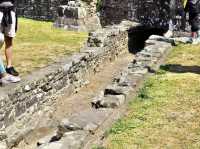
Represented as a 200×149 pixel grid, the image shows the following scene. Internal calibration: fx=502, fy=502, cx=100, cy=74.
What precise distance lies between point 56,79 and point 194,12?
5.09 m

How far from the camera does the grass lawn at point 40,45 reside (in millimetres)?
11358

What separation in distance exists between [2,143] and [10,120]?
40 cm

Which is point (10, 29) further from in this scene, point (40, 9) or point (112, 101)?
point (40, 9)

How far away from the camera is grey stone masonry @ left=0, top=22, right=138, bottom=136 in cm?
802

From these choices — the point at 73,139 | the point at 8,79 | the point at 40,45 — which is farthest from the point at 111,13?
the point at 73,139

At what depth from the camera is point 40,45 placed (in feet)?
45.8

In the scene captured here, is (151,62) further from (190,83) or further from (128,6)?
(128,6)

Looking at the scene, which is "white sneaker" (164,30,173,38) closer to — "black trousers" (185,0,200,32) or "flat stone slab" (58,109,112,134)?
"black trousers" (185,0,200,32)

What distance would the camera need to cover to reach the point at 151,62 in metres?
10.3

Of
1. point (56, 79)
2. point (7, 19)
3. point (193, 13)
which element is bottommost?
point (56, 79)

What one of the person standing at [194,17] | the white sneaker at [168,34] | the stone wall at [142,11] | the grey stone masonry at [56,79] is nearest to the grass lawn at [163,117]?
the grey stone masonry at [56,79]

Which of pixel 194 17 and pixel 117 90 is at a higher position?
pixel 194 17

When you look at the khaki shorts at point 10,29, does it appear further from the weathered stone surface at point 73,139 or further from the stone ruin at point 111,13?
the stone ruin at point 111,13

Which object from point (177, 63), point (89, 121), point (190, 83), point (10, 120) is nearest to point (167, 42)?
point (177, 63)
